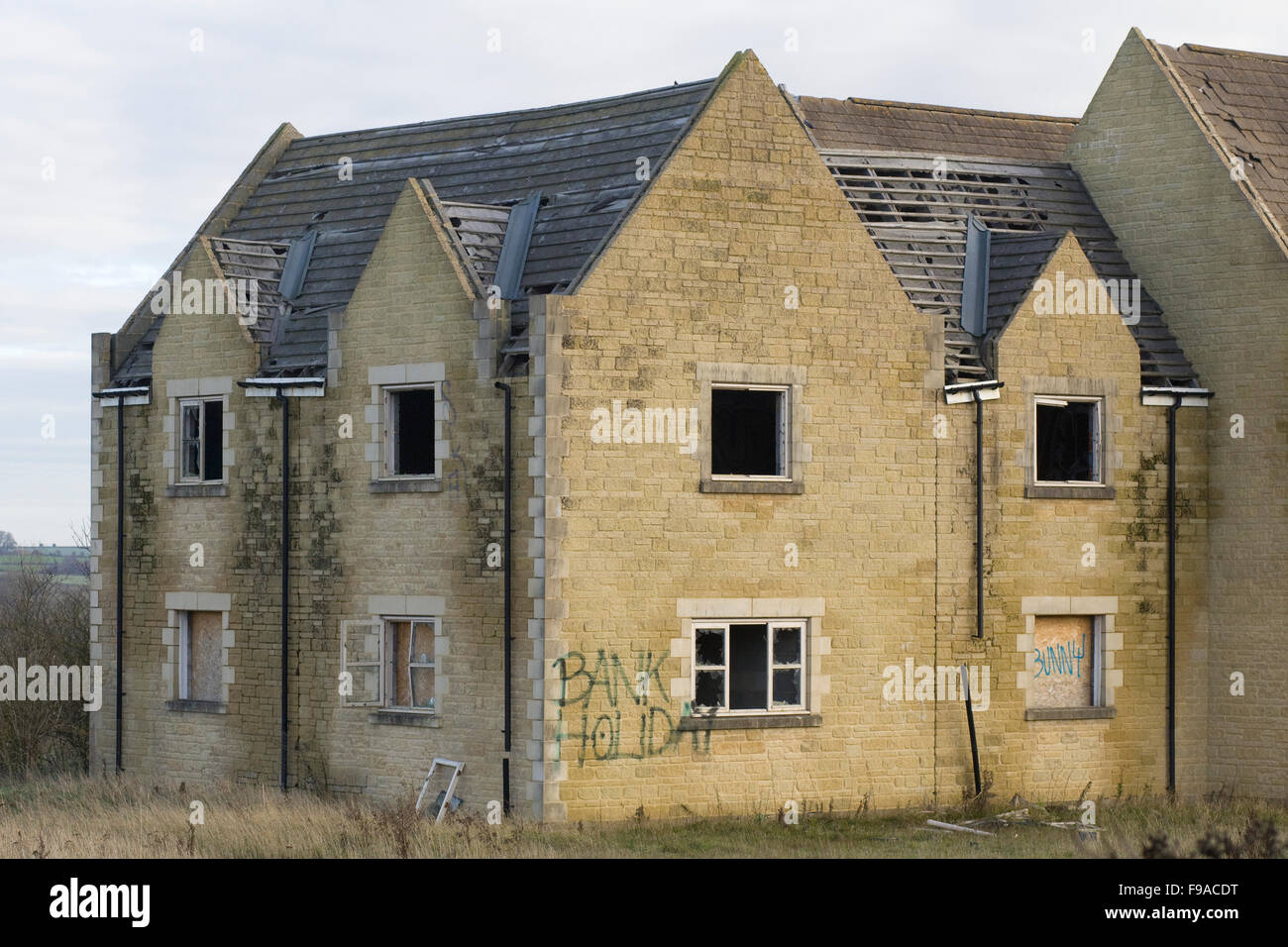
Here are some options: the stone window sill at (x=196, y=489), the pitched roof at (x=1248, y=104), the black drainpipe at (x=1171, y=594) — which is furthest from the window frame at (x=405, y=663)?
the pitched roof at (x=1248, y=104)

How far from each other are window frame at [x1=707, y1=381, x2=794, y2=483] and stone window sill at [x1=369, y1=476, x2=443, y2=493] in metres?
3.53

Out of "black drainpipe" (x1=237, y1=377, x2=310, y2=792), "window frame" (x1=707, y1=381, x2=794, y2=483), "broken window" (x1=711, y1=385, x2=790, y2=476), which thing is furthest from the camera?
"black drainpipe" (x1=237, y1=377, x2=310, y2=792)

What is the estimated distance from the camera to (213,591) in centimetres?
2569

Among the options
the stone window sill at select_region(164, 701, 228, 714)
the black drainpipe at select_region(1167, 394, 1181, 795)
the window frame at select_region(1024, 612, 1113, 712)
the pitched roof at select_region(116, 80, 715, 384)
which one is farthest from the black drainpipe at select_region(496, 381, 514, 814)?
the black drainpipe at select_region(1167, 394, 1181, 795)

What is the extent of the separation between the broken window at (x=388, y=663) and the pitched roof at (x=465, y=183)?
3.81m

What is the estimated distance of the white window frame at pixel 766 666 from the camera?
22422mm

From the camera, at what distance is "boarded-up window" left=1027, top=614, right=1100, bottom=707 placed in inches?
970

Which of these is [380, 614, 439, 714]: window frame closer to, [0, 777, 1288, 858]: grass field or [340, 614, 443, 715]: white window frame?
[340, 614, 443, 715]: white window frame

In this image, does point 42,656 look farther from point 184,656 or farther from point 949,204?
point 949,204

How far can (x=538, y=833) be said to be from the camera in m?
20.9

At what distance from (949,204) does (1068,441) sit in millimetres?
4500

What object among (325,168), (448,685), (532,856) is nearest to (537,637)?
(448,685)

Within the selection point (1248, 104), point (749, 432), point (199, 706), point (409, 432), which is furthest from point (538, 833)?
point (1248, 104)

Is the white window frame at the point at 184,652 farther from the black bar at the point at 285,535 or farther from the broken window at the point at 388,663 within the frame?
the broken window at the point at 388,663
